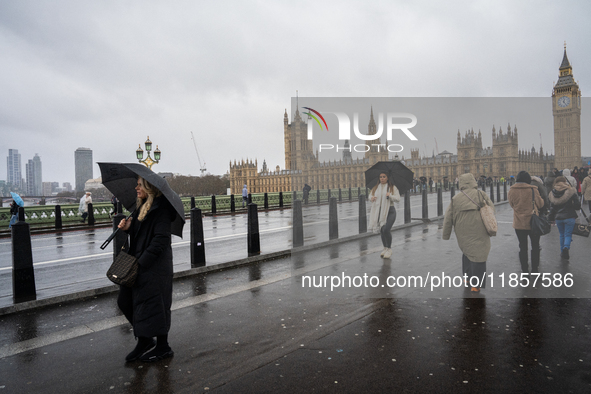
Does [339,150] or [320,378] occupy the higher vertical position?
[339,150]

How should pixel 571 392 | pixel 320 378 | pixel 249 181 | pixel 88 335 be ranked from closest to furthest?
pixel 571 392
pixel 320 378
pixel 88 335
pixel 249 181

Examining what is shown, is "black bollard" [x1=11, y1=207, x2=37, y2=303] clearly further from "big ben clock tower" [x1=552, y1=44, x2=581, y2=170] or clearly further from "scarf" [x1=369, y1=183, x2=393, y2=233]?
"big ben clock tower" [x1=552, y1=44, x2=581, y2=170]

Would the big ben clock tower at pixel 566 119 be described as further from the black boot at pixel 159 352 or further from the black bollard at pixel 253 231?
the black bollard at pixel 253 231

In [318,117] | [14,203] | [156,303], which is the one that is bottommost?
[156,303]

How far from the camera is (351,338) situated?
4.27m

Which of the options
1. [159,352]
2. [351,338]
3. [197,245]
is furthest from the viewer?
[197,245]

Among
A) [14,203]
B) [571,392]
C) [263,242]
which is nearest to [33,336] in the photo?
[571,392]

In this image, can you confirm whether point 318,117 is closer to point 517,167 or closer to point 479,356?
point 517,167

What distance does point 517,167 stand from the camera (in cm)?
483

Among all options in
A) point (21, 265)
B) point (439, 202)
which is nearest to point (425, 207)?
point (439, 202)

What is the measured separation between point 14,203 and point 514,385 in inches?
669

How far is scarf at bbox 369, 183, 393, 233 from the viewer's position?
20.2 feet

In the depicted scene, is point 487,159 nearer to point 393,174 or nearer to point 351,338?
point 393,174

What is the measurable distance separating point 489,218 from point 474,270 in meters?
0.71
